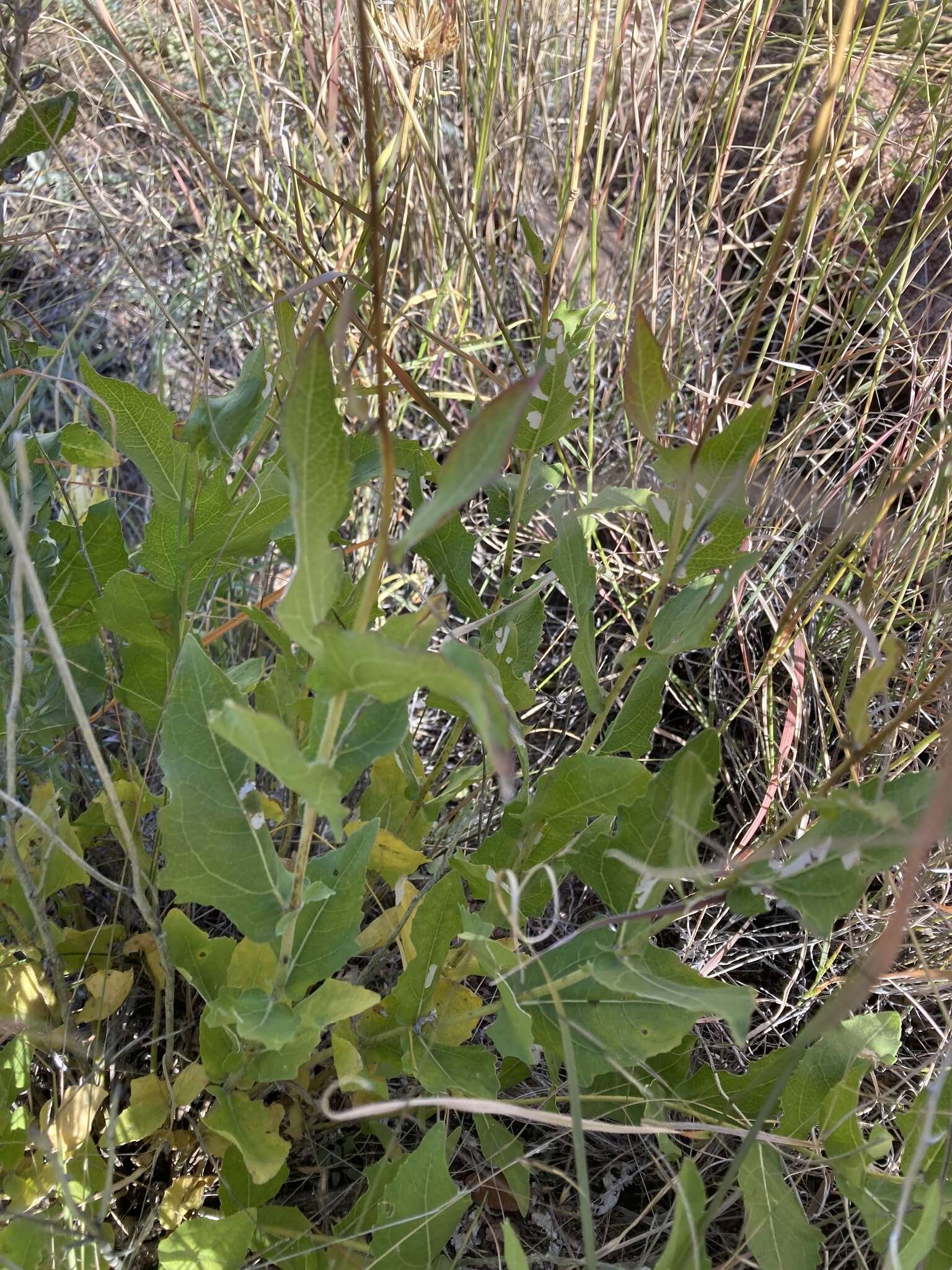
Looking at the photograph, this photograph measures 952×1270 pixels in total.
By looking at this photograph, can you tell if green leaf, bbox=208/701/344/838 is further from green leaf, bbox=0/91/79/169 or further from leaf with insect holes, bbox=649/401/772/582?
green leaf, bbox=0/91/79/169

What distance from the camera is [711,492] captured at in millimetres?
796

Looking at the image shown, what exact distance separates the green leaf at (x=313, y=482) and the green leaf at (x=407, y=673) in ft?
0.08

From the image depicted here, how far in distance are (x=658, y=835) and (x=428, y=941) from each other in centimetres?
22

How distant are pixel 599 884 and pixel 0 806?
621 mm

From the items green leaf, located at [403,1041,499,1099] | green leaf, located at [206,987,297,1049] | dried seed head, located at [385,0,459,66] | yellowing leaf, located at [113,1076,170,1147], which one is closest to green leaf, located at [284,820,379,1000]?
green leaf, located at [206,987,297,1049]

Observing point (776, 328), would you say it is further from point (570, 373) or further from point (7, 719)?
point (7, 719)

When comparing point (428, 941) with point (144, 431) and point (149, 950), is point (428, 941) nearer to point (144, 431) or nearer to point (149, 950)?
point (149, 950)

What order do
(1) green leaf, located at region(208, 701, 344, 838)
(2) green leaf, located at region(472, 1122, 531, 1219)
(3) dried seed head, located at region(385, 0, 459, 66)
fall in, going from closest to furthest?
(1) green leaf, located at region(208, 701, 344, 838)
(2) green leaf, located at region(472, 1122, 531, 1219)
(3) dried seed head, located at region(385, 0, 459, 66)

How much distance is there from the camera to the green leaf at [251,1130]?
820mm

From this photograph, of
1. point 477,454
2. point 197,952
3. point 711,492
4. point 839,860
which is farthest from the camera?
point 197,952

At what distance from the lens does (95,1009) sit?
99cm

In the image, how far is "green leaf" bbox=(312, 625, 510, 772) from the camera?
0.48 m

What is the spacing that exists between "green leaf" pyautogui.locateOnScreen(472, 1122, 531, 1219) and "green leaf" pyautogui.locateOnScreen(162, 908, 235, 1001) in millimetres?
274

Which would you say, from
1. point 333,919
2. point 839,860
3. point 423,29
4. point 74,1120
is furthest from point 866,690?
point 423,29
